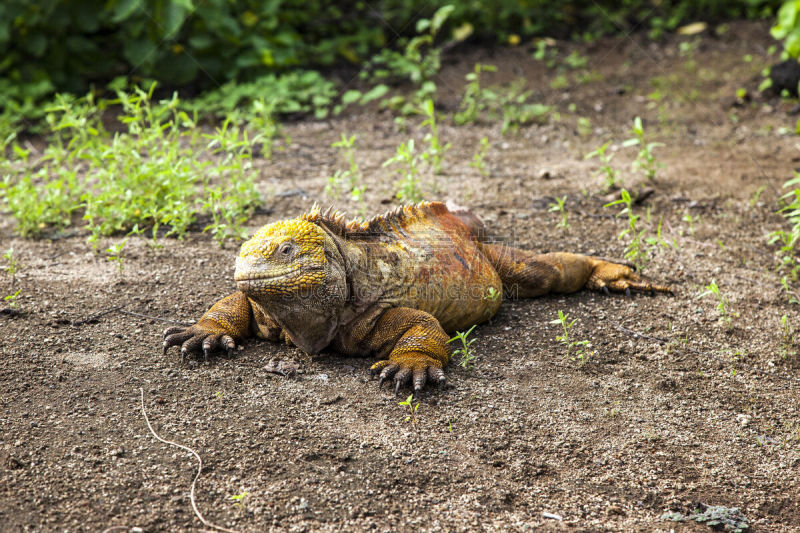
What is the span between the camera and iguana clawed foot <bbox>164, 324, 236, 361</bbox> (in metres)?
4.61

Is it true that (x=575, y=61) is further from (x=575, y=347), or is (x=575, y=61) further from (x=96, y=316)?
(x=96, y=316)

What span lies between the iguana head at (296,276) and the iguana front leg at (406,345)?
0.94 feet

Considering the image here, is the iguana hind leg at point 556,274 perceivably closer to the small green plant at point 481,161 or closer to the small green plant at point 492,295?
the small green plant at point 492,295

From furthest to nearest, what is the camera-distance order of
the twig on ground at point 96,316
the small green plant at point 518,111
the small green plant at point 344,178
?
the small green plant at point 518,111
the small green plant at point 344,178
the twig on ground at point 96,316

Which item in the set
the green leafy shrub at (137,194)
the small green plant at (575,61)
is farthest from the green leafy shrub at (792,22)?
the small green plant at (575,61)

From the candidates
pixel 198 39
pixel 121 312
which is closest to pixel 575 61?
pixel 198 39

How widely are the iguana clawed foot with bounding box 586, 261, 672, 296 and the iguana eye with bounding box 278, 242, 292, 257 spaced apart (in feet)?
8.52

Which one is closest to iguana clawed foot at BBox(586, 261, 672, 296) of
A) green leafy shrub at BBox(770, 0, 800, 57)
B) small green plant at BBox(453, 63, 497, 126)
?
green leafy shrub at BBox(770, 0, 800, 57)

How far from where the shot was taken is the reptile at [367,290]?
4.36 m

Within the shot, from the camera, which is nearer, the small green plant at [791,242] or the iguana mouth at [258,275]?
the iguana mouth at [258,275]

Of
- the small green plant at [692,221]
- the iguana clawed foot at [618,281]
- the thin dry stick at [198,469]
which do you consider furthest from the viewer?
the small green plant at [692,221]

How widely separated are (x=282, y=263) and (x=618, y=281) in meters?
2.76

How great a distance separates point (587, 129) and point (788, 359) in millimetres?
5082

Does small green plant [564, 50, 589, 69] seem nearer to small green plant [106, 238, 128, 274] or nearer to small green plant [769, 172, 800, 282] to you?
small green plant [769, 172, 800, 282]
